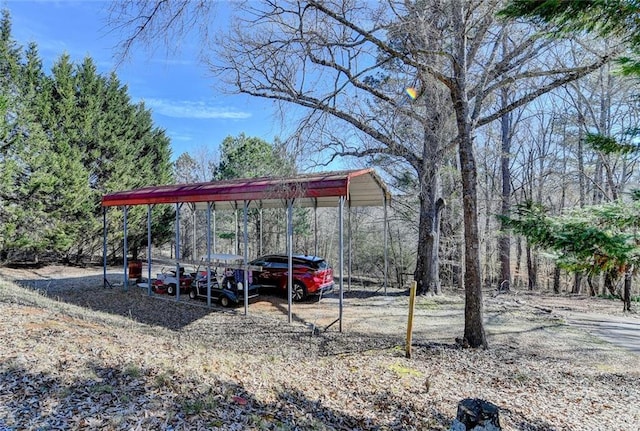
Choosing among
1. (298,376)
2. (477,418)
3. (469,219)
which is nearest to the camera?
(477,418)

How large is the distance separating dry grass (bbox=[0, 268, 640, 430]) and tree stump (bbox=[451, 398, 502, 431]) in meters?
0.99

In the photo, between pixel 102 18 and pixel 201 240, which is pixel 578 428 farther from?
pixel 201 240

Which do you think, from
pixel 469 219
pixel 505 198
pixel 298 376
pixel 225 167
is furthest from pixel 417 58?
pixel 225 167

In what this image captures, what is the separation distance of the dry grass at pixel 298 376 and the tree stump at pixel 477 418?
0.99 metres

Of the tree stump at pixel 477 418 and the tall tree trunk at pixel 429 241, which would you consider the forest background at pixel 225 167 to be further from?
the tree stump at pixel 477 418

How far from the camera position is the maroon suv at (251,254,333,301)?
10.0 metres

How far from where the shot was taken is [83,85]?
1667 centimetres

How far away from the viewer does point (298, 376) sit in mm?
4391

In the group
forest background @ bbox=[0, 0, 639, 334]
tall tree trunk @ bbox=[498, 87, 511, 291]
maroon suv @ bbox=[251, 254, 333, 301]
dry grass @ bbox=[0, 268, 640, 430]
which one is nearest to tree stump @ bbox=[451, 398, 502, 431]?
dry grass @ bbox=[0, 268, 640, 430]

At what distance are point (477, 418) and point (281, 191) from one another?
570cm

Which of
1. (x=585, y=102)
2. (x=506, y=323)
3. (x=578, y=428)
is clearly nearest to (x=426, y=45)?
(x=578, y=428)

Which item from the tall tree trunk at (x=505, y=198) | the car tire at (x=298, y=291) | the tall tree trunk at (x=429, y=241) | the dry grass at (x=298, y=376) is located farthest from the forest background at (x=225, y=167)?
the dry grass at (x=298, y=376)

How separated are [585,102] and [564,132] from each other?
8.31ft

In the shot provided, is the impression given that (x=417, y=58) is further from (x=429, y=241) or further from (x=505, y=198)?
(x=505, y=198)
